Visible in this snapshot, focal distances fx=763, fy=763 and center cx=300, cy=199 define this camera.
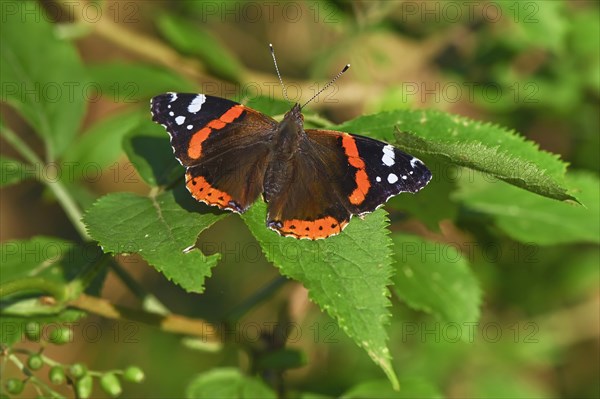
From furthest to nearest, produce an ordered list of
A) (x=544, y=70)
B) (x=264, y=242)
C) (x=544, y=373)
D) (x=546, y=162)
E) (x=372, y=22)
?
(x=544, y=373), (x=544, y=70), (x=372, y=22), (x=546, y=162), (x=264, y=242)

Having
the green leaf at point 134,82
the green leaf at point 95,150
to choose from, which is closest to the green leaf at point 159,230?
the green leaf at point 95,150

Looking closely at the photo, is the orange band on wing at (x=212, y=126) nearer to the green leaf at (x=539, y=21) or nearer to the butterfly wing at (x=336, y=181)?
the butterfly wing at (x=336, y=181)

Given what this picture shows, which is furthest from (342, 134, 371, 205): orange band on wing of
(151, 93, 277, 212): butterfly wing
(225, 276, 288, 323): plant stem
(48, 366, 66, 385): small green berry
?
(48, 366, 66, 385): small green berry

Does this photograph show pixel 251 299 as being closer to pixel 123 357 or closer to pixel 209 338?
pixel 209 338

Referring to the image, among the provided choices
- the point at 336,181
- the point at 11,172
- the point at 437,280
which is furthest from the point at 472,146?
the point at 11,172

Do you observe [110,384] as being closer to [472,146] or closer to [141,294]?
[141,294]

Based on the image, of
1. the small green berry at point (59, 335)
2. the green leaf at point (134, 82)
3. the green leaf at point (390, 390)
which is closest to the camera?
the small green berry at point (59, 335)

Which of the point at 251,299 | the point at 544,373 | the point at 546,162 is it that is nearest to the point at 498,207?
the point at 546,162
